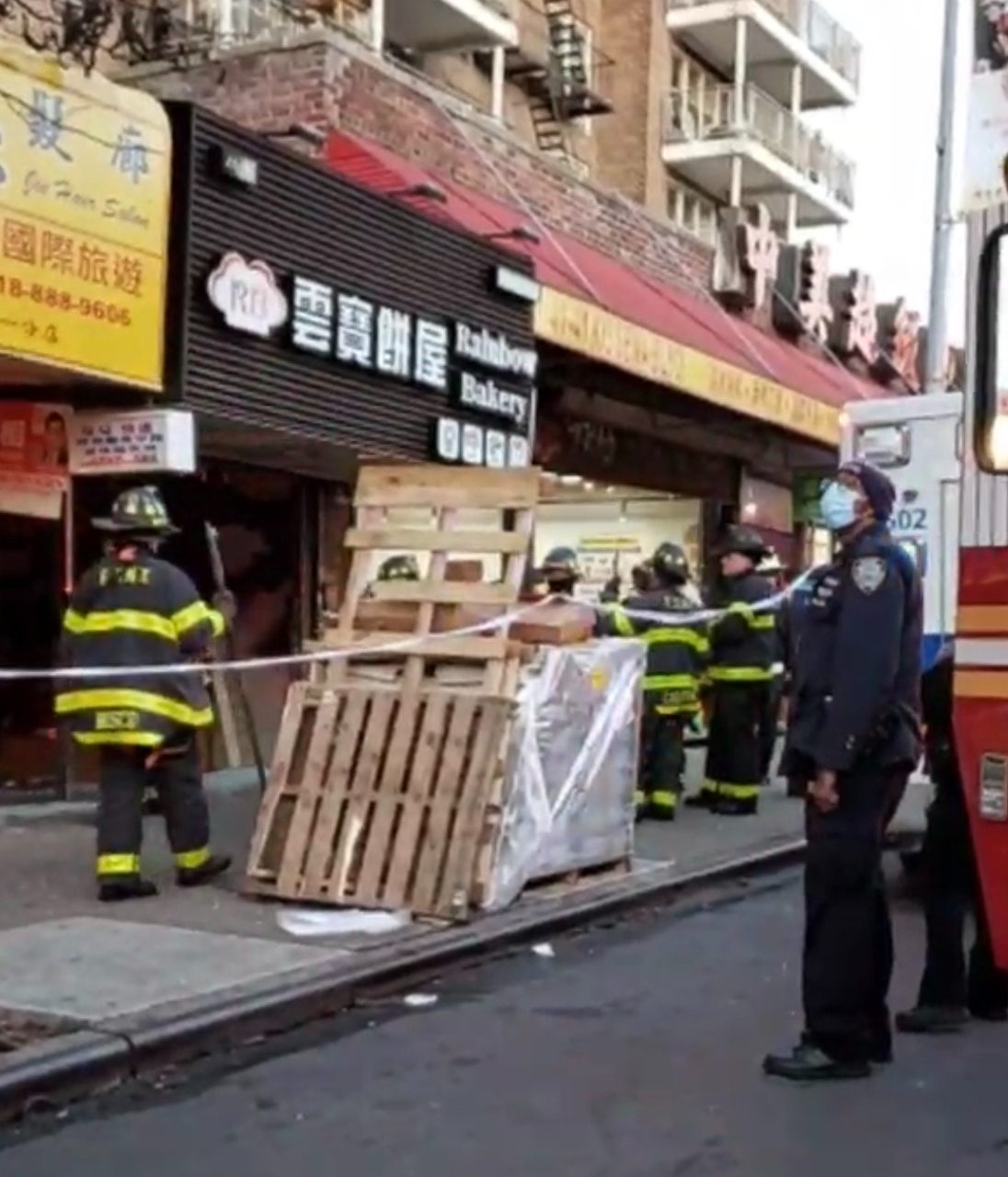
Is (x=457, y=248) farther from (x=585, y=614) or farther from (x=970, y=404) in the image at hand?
(x=970, y=404)

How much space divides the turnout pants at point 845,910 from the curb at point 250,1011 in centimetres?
189

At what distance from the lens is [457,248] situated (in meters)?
13.1

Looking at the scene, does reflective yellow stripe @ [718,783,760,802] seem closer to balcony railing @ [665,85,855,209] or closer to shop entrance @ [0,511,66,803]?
shop entrance @ [0,511,66,803]

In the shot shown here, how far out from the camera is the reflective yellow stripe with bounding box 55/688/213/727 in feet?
27.0

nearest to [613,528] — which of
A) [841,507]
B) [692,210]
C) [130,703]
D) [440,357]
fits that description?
[440,357]

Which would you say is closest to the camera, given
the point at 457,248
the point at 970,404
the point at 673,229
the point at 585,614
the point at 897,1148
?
the point at 897,1148

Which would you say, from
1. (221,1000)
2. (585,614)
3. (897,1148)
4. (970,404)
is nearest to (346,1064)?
(221,1000)

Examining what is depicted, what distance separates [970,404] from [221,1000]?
127 inches

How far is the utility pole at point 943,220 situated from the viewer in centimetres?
1775

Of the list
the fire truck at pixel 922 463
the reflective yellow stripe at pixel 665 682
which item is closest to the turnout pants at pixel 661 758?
the reflective yellow stripe at pixel 665 682

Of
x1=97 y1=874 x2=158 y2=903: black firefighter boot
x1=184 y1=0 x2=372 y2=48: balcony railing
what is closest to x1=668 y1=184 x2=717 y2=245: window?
x1=184 y1=0 x2=372 y2=48: balcony railing

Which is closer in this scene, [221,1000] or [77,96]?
[221,1000]

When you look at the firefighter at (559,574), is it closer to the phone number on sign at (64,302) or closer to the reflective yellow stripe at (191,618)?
the phone number on sign at (64,302)

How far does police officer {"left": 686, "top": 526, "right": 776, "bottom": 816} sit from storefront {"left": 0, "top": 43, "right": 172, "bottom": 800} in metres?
4.03
